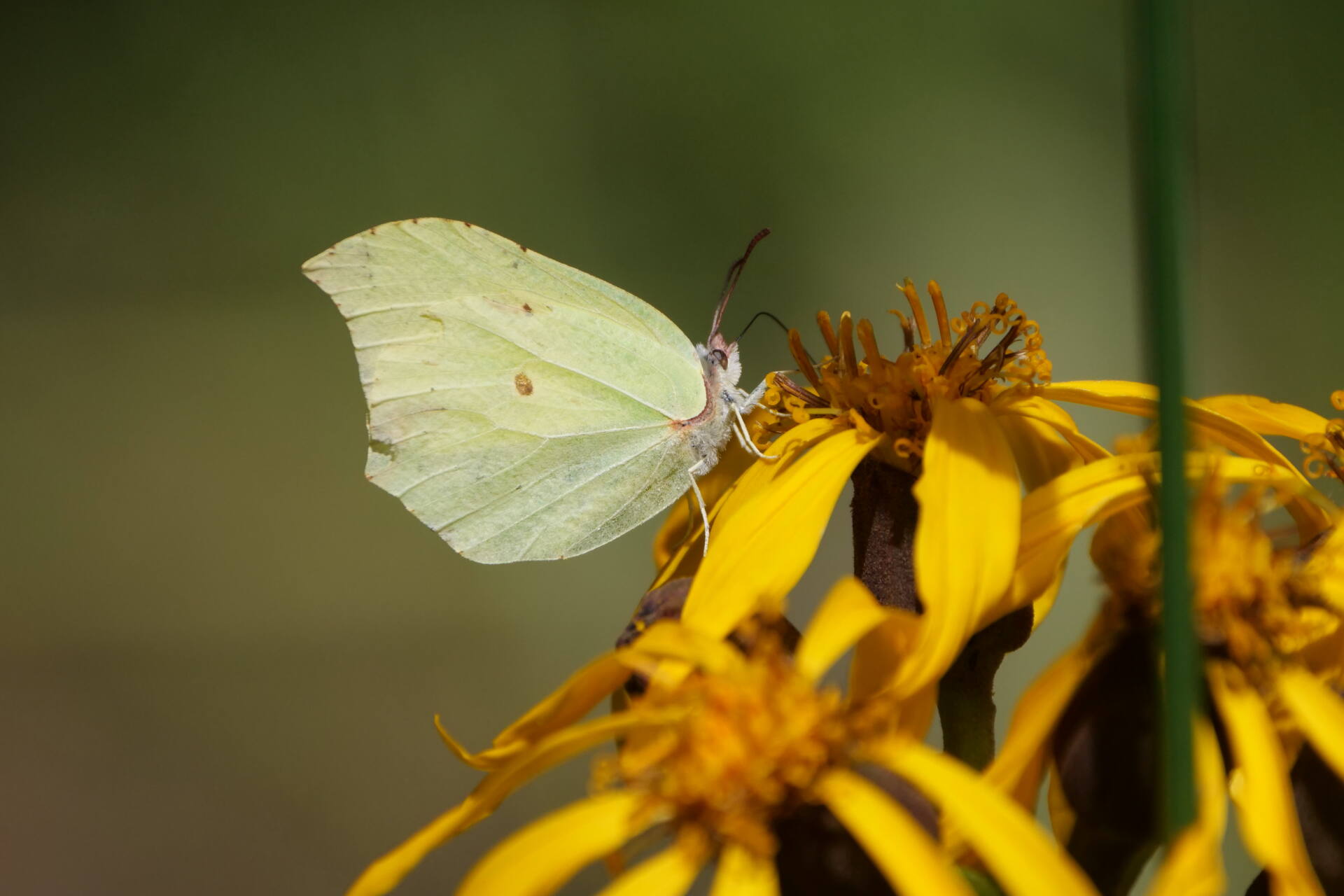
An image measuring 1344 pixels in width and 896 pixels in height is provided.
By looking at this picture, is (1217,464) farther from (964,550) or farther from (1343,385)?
(1343,385)

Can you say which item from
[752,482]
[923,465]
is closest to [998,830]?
[923,465]

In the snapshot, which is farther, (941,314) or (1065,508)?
(941,314)

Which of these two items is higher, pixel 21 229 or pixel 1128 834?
pixel 21 229

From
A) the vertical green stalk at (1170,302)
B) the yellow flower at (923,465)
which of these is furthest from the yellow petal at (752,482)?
the vertical green stalk at (1170,302)

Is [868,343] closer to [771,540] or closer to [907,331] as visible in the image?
[907,331]

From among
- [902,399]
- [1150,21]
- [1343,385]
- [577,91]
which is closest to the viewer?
[1150,21]

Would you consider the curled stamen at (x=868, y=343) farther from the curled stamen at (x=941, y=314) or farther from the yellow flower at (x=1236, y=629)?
the yellow flower at (x=1236, y=629)

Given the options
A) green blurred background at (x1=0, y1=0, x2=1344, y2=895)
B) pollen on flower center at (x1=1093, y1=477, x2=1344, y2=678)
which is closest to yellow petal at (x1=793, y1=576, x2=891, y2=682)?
pollen on flower center at (x1=1093, y1=477, x2=1344, y2=678)

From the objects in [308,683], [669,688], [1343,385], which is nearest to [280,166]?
[308,683]
